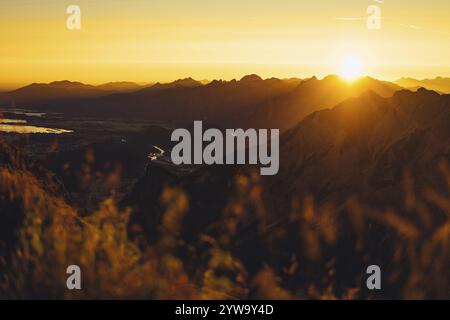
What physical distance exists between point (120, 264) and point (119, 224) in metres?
0.73

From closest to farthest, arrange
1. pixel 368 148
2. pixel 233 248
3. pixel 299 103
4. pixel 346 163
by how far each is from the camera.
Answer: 1. pixel 233 248
2. pixel 346 163
3. pixel 368 148
4. pixel 299 103

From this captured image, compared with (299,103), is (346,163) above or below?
below

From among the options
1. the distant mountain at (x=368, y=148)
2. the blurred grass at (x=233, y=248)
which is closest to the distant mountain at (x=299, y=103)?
the distant mountain at (x=368, y=148)

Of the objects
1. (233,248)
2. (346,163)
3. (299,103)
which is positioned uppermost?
(299,103)

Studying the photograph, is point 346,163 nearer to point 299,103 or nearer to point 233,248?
point 233,248

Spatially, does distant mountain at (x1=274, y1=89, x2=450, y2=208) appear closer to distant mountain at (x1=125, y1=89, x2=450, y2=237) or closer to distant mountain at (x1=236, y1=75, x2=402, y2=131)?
distant mountain at (x1=125, y1=89, x2=450, y2=237)

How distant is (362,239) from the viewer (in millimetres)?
30219

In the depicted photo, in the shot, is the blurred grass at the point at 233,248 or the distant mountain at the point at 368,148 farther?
the distant mountain at the point at 368,148

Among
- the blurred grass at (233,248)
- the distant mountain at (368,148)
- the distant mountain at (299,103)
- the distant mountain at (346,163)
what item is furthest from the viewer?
the distant mountain at (299,103)

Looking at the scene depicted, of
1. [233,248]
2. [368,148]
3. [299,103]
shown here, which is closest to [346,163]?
[368,148]

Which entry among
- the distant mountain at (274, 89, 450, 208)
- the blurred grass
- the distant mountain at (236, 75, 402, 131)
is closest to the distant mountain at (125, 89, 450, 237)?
the distant mountain at (274, 89, 450, 208)

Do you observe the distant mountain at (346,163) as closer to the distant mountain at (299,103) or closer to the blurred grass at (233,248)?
the blurred grass at (233,248)
